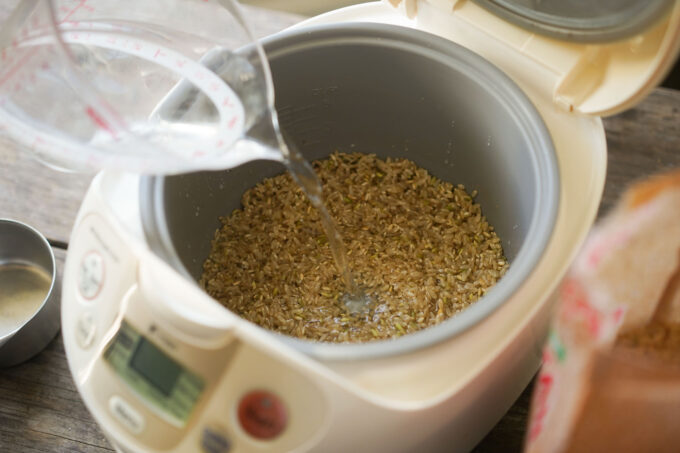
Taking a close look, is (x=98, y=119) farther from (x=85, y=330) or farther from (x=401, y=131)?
(x=401, y=131)

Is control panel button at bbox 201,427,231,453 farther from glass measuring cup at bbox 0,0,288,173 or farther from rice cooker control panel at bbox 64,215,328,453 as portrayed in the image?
glass measuring cup at bbox 0,0,288,173

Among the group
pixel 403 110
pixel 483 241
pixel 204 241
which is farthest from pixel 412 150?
pixel 204 241

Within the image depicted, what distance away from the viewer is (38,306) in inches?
48.8

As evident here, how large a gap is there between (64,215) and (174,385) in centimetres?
69

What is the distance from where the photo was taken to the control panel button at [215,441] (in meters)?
0.75

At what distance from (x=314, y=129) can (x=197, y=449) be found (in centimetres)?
61

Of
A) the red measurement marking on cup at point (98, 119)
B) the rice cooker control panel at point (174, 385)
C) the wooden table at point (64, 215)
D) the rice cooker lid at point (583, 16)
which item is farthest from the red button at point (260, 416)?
the rice cooker lid at point (583, 16)

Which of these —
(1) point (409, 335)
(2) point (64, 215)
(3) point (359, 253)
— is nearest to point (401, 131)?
(3) point (359, 253)

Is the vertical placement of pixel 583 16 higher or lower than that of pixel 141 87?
higher

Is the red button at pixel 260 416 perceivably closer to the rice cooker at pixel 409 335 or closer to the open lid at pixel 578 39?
the rice cooker at pixel 409 335

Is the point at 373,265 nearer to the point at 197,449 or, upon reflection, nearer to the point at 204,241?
the point at 204,241

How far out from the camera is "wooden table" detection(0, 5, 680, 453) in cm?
114

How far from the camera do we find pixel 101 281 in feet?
2.70

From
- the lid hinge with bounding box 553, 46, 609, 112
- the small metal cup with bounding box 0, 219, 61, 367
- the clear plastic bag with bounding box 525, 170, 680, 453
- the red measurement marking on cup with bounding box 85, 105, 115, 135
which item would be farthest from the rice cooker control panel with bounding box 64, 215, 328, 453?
the lid hinge with bounding box 553, 46, 609, 112
